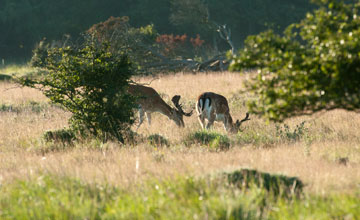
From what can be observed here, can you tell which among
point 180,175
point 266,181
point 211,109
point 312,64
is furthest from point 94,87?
point 312,64

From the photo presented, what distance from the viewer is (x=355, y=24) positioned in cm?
511

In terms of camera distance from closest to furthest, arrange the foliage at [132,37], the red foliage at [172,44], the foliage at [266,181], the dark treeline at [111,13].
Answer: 1. the foliage at [266,181]
2. the foliage at [132,37]
3. the red foliage at [172,44]
4. the dark treeline at [111,13]

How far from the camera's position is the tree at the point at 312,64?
4.68 m

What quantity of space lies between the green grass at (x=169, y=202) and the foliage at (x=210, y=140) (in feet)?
10.2

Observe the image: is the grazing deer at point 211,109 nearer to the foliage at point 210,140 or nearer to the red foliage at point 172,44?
the foliage at point 210,140

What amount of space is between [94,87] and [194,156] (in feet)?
9.40

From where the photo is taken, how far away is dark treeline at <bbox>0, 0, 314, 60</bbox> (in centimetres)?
4100

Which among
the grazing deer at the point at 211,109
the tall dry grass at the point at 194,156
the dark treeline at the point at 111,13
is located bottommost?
the tall dry grass at the point at 194,156

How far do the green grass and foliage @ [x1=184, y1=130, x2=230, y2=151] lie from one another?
310 cm

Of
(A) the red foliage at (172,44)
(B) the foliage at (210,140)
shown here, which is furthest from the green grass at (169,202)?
(A) the red foliage at (172,44)

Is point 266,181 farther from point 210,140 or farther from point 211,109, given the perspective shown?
point 211,109

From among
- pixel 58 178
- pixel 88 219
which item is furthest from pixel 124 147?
pixel 88 219

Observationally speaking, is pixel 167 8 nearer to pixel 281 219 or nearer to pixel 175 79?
pixel 175 79

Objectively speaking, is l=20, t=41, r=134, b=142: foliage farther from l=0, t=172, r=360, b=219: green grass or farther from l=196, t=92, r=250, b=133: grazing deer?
l=0, t=172, r=360, b=219: green grass
